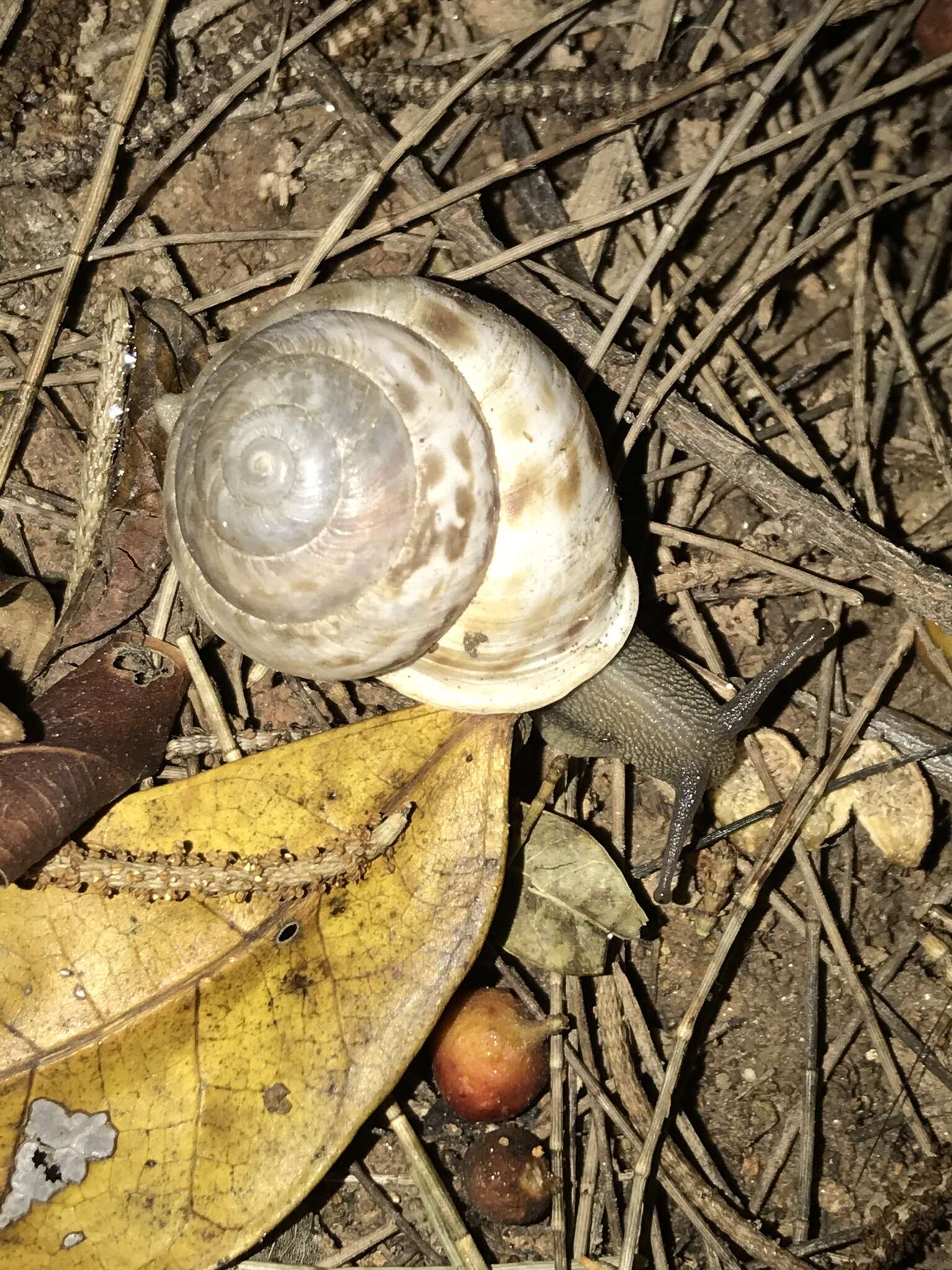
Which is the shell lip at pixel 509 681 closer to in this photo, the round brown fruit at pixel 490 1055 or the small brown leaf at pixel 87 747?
the small brown leaf at pixel 87 747

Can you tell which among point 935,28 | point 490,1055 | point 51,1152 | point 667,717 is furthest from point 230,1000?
point 935,28

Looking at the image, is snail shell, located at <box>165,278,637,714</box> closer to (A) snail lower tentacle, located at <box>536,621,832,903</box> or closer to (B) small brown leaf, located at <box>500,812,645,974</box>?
(A) snail lower tentacle, located at <box>536,621,832,903</box>

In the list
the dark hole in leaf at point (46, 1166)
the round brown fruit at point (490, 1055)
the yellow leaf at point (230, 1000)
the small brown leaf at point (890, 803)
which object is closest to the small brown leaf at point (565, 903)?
the round brown fruit at point (490, 1055)

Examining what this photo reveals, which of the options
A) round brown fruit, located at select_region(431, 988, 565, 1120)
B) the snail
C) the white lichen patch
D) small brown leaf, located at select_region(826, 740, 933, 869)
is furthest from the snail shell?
the white lichen patch

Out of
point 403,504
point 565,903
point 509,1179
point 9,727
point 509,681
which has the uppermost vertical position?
point 403,504

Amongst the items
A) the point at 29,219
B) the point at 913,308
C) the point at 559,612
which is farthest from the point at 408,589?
the point at 913,308

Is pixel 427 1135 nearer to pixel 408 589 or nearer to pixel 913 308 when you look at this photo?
pixel 408 589

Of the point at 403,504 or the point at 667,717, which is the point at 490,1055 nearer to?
the point at 667,717
